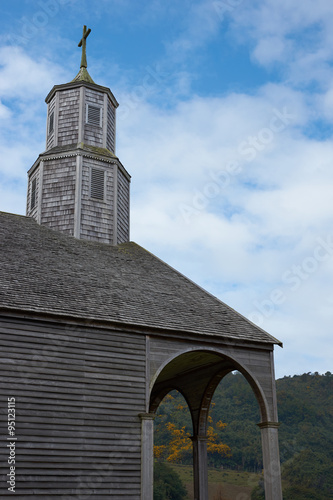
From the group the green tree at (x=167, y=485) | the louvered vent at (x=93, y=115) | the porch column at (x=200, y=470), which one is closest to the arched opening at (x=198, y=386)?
the porch column at (x=200, y=470)

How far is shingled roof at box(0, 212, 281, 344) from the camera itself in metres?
13.4

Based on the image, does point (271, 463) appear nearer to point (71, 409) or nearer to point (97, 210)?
point (71, 409)

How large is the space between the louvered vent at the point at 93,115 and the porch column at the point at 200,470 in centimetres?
1271

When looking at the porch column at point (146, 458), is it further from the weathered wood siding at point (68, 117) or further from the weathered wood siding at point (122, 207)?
the weathered wood siding at point (68, 117)

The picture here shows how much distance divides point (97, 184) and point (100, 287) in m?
6.71

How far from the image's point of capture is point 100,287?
15102 mm

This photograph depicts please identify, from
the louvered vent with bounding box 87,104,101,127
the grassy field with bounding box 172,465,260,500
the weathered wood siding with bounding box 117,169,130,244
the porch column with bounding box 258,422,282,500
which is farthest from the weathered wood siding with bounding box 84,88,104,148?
the grassy field with bounding box 172,465,260,500

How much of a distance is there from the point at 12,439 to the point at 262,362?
7.05 meters

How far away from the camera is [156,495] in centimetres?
3447

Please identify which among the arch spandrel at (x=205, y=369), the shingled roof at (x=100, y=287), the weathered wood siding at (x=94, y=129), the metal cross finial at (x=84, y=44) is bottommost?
the arch spandrel at (x=205, y=369)

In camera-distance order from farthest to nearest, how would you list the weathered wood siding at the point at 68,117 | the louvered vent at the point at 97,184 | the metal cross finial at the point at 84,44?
the metal cross finial at the point at 84,44
the weathered wood siding at the point at 68,117
the louvered vent at the point at 97,184

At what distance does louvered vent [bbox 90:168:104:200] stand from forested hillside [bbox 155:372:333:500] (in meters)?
27.7

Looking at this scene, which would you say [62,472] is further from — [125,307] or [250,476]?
[250,476]

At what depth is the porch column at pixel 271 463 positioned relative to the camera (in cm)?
1406
